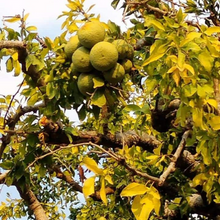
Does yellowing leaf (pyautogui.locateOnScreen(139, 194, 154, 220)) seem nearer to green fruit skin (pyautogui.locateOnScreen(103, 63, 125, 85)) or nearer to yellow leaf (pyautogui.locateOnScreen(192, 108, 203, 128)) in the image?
yellow leaf (pyautogui.locateOnScreen(192, 108, 203, 128))

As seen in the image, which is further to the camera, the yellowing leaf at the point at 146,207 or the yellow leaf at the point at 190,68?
the yellow leaf at the point at 190,68

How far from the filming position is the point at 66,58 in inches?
85.5

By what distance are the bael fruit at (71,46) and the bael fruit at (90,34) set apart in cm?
7

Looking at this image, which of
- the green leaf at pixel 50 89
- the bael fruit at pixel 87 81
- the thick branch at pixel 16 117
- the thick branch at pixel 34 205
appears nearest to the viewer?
the bael fruit at pixel 87 81

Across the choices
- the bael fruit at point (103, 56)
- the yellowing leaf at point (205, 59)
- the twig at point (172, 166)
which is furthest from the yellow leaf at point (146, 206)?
the bael fruit at point (103, 56)

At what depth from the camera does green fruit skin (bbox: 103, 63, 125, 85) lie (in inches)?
77.7

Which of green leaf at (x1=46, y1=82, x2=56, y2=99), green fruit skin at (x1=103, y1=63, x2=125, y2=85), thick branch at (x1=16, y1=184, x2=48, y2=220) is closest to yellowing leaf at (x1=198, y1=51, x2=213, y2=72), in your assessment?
green fruit skin at (x1=103, y1=63, x2=125, y2=85)

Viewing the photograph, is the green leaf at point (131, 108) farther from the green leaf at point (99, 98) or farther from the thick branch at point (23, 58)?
the thick branch at point (23, 58)

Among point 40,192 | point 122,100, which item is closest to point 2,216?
point 40,192

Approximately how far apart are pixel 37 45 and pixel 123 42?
452mm

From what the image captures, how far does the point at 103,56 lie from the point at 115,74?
0.40 feet

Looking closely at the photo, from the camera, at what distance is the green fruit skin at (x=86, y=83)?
2.00m

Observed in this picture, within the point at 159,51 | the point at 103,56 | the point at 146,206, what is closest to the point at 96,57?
the point at 103,56

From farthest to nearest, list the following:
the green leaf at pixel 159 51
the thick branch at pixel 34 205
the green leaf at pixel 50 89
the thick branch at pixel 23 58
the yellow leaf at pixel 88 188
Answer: the thick branch at pixel 34 205, the green leaf at pixel 50 89, the thick branch at pixel 23 58, the green leaf at pixel 159 51, the yellow leaf at pixel 88 188
